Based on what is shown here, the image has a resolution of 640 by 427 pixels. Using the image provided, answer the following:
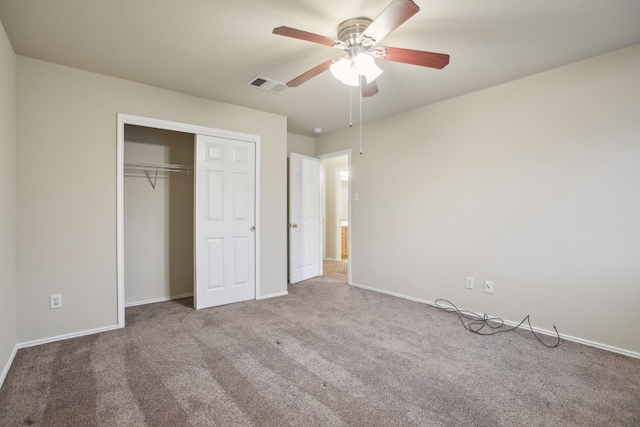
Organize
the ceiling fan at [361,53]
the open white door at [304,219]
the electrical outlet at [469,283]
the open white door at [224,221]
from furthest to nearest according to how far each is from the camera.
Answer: the open white door at [304,219], the open white door at [224,221], the electrical outlet at [469,283], the ceiling fan at [361,53]

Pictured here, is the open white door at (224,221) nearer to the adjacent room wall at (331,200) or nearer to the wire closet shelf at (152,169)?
the wire closet shelf at (152,169)

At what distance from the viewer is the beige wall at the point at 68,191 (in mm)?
2531

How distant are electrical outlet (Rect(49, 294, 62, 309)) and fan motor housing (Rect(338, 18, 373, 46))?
10.3 ft

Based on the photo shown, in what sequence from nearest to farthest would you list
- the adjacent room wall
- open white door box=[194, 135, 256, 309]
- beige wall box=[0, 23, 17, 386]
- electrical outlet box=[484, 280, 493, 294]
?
beige wall box=[0, 23, 17, 386] → electrical outlet box=[484, 280, 493, 294] → open white door box=[194, 135, 256, 309] → the adjacent room wall

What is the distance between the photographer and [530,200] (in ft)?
9.40

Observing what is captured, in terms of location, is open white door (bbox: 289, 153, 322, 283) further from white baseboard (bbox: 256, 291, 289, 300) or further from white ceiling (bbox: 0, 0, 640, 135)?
white ceiling (bbox: 0, 0, 640, 135)

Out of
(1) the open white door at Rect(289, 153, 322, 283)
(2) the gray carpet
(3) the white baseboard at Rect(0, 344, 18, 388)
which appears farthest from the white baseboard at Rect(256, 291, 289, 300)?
(3) the white baseboard at Rect(0, 344, 18, 388)

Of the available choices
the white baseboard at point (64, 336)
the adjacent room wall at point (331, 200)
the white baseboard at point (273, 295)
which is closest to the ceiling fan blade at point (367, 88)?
the white baseboard at point (273, 295)

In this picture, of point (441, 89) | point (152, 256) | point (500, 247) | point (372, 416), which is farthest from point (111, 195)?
point (500, 247)

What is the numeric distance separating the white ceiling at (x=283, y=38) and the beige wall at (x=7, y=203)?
0.27 meters

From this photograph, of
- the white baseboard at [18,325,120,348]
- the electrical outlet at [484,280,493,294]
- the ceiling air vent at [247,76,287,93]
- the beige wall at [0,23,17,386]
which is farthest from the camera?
the electrical outlet at [484,280,493,294]

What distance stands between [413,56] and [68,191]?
3.05 m

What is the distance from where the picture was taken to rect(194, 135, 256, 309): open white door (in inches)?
138

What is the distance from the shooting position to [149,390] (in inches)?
75.0
